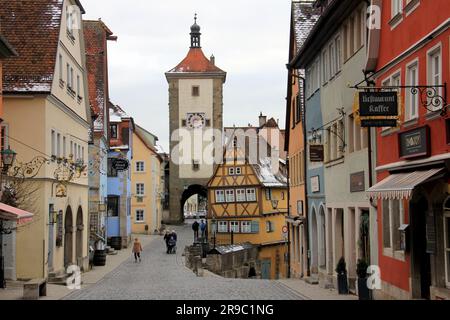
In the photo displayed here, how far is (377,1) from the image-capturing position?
19.1m

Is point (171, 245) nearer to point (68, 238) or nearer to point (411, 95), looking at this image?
point (68, 238)

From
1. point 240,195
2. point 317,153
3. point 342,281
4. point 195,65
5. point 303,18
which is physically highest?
point 195,65

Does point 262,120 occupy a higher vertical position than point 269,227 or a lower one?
higher

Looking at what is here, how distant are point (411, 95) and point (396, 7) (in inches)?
91.4

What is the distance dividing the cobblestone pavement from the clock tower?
51.3 meters

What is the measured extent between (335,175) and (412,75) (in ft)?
29.9

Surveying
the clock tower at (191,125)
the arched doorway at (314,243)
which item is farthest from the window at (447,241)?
the clock tower at (191,125)

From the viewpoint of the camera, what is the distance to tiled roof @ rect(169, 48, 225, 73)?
90.6 meters

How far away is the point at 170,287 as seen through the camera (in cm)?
2458

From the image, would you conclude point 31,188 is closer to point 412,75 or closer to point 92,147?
point 412,75

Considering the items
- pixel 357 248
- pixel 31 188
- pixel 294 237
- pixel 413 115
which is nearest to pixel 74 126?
pixel 31 188

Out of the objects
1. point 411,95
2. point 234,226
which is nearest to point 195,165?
point 234,226

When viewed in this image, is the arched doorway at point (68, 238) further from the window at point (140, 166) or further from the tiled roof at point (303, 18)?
the window at point (140, 166)

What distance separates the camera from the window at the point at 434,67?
1488cm
